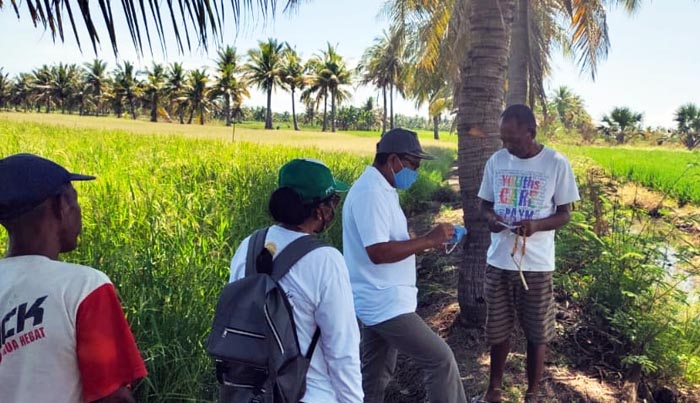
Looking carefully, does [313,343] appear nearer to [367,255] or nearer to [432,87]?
[367,255]

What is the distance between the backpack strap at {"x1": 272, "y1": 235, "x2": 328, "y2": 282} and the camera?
182cm

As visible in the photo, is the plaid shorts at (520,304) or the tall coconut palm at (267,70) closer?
the plaid shorts at (520,304)

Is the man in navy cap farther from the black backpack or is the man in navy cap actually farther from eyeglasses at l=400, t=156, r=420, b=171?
eyeglasses at l=400, t=156, r=420, b=171

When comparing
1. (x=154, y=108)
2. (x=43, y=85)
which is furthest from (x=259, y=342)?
(x=43, y=85)

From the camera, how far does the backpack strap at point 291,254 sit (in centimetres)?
182

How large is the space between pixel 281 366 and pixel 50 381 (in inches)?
25.4

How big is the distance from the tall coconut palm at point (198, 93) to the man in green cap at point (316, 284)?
219ft

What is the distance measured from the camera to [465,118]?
468 centimetres

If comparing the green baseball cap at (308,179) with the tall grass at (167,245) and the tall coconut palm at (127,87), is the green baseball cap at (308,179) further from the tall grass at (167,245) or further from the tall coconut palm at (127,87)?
the tall coconut palm at (127,87)

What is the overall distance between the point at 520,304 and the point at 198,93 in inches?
2675

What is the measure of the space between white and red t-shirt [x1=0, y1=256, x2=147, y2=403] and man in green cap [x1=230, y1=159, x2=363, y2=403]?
54cm

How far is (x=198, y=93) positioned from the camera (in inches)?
2640

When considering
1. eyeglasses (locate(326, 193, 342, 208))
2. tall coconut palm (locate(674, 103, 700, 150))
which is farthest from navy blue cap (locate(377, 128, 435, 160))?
tall coconut palm (locate(674, 103, 700, 150))

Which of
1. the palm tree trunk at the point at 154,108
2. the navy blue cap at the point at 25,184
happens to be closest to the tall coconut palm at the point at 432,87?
the navy blue cap at the point at 25,184
